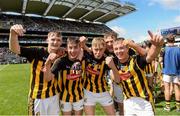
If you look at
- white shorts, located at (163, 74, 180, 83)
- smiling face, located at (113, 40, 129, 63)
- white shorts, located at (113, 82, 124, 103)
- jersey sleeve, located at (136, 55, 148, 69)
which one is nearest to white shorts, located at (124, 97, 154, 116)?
jersey sleeve, located at (136, 55, 148, 69)

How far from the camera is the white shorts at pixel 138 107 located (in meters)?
5.54

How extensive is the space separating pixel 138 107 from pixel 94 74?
52.3 inches

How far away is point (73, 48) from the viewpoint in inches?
239

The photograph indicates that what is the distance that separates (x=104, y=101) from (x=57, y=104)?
3.44ft

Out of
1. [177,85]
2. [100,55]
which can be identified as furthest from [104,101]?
[177,85]

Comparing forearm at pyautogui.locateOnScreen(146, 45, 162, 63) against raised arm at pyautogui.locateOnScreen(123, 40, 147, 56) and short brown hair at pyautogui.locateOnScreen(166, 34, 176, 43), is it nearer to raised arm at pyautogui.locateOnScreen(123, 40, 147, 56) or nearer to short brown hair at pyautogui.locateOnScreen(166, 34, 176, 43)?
raised arm at pyautogui.locateOnScreen(123, 40, 147, 56)

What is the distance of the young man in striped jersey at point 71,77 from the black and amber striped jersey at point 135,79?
93cm

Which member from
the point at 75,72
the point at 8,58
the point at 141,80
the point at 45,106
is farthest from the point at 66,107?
the point at 8,58

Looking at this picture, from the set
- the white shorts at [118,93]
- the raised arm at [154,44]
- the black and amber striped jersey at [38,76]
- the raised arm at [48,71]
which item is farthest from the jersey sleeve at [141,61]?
the white shorts at [118,93]

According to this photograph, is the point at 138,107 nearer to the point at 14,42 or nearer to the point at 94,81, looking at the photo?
the point at 94,81

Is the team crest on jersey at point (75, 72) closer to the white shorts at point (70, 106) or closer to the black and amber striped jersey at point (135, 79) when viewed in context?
the white shorts at point (70, 106)

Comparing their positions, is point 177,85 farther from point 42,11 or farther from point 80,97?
point 42,11

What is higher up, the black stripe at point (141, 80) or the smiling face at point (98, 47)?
the smiling face at point (98, 47)

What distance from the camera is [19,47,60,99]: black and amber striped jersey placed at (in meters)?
5.98
